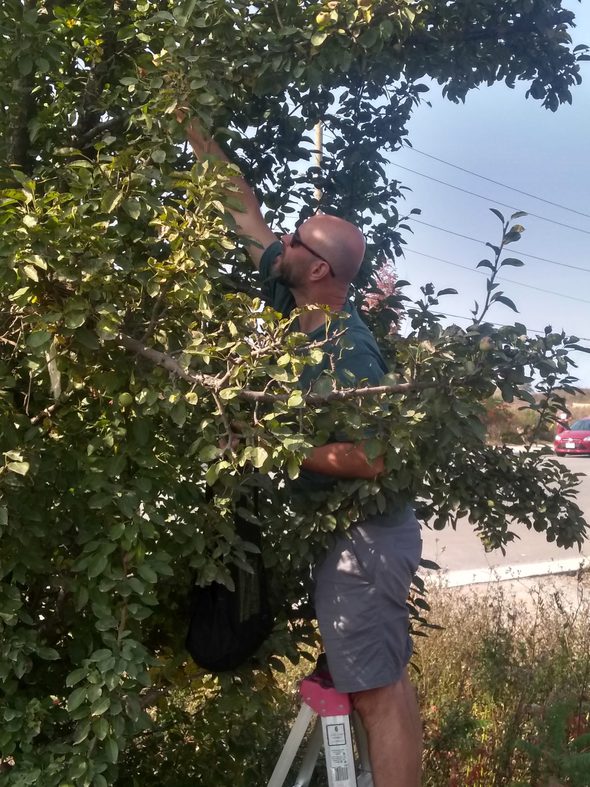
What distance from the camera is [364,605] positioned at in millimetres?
2156

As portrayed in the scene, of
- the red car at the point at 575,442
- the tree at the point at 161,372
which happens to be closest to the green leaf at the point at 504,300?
the tree at the point at 161,372

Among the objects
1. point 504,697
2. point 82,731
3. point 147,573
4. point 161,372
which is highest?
point 161,372

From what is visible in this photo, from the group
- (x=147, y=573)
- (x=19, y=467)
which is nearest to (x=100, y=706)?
(x=147, y=573)

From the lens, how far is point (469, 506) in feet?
7.49

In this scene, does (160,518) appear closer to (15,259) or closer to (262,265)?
(15,259)

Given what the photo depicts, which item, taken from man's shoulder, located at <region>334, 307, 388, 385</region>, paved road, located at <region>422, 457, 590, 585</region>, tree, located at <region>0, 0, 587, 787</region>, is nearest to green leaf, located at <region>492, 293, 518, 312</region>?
tree, located at <region>0, 0, 587, 787</region>

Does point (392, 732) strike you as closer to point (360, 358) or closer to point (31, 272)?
point (360, 358)

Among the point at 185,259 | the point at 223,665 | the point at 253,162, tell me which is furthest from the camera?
the point at 253,162

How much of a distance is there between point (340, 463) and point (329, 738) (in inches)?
28.3

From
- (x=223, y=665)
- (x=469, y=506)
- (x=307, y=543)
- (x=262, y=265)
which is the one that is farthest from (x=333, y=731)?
(x=262, y=265)

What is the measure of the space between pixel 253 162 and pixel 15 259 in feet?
4.33

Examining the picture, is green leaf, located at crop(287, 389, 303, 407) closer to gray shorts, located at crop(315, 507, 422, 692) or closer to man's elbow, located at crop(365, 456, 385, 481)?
man's elbow, located at crop(365, 456, 385, 481)

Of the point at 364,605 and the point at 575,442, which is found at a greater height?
the point at 575,442

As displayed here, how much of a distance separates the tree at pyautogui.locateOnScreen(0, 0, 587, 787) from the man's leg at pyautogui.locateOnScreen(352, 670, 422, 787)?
251 millimetres
